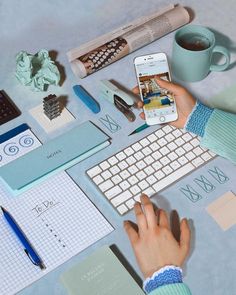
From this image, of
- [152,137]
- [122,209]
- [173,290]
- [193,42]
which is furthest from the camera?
[193,42]

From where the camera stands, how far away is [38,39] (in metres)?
1.20

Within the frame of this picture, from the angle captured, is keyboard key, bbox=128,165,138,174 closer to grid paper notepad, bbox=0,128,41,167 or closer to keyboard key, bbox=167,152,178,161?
keyboard key, bbox=167,152,178,161

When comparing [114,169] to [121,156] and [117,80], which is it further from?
[117,80]

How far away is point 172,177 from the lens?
937 millimetres

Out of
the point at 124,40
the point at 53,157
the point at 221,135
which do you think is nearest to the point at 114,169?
the point at 53,157

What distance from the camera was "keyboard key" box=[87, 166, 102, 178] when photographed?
939 mm

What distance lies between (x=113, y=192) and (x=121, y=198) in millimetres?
19

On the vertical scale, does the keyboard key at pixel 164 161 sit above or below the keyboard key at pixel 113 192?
below

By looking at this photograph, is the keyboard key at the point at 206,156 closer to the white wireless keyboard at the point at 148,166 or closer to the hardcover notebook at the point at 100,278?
the white wireless keyboard at the point at 148,166

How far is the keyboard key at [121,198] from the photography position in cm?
90

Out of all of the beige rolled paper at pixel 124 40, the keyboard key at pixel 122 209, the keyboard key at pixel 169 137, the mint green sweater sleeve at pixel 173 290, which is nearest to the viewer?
the mint green sweater sleeve at pixel 173 290

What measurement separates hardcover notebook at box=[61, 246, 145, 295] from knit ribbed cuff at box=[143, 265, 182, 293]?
0.06 feet

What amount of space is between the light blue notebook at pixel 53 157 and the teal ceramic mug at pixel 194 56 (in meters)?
0.24

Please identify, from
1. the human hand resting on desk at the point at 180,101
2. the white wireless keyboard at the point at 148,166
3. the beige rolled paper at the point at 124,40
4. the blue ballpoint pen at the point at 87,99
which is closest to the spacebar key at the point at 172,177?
the white wireless keyboard at the point at 148,166
